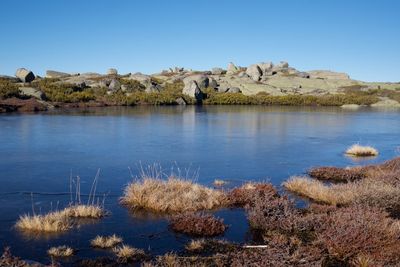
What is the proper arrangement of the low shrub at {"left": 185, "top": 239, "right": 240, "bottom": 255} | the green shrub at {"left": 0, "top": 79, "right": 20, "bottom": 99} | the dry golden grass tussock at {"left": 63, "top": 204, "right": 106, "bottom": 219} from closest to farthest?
the low shrub at {"left": 185, "top": 239, "right": 240, "bottom": 255} < the dry golden grass tussock at {"left": 63, "top": 204, "right": 106, "bottom": 219} < the green shrub at {"left": 0, "top": 79, "right": 20, "bottom": 99}

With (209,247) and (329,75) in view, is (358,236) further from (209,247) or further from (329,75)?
(329,75)

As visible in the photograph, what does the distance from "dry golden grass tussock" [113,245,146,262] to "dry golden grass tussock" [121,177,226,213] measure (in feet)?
11.4

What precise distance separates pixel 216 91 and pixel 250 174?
90.5 m

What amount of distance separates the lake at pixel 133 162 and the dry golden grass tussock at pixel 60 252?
0.17 meters

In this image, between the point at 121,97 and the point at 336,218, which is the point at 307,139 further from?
the point at 121,97

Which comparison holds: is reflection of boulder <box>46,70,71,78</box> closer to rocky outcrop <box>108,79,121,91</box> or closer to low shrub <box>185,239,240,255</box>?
rocky outcrop <box>108,79,121,91</box>

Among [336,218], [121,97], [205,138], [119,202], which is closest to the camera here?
[336,218]

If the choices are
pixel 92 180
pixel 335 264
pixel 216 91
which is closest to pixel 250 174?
pixel 92 180

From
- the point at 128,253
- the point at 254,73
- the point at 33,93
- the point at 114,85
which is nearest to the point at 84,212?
the point at 128,253

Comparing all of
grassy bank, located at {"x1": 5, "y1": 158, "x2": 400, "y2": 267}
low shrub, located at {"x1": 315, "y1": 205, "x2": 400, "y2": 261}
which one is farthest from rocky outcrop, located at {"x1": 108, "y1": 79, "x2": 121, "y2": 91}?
low shrub, located at {"x1": 315, "y1": 205, "x2": 400, "y2": 261}

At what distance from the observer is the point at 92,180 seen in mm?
15836

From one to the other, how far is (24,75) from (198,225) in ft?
310

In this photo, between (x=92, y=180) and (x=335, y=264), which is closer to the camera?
(x=335, y=264)

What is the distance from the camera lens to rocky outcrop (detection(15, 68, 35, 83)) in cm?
9531
